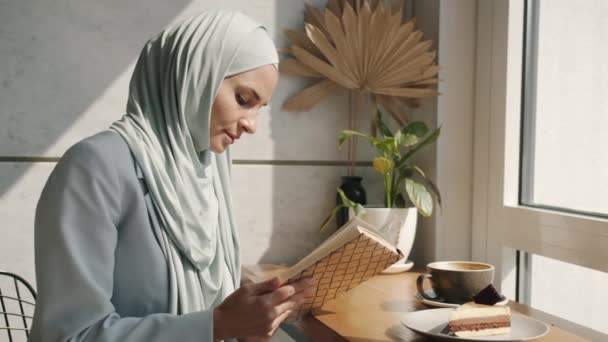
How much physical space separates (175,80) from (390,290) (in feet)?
2.36

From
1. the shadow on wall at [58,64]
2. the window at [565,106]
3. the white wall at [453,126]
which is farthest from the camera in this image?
the white wall at [453,126]

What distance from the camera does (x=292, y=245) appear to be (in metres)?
1.84

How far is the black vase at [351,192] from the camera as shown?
1.75 meters

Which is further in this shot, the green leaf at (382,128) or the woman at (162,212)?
the green leaf at (382,128)

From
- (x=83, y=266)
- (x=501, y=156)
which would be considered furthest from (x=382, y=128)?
(x=83, y=266)

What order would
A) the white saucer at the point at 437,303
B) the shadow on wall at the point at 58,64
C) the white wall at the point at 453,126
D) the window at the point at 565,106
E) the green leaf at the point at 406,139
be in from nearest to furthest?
the white saucer at the point at 437,303 < the window at the point at 565,106 < the shadow on wall at the point at 58,64 < the green leaf at the point at 406,139 < the white wall at the point at 453,126

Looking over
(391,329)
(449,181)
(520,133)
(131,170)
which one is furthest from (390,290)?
(131,170)

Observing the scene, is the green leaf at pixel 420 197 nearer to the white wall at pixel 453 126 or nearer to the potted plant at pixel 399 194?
the potted plant at pixel 399 194

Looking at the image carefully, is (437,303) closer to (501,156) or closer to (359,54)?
(501,156)

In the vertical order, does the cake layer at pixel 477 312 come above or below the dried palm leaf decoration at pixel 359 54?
below

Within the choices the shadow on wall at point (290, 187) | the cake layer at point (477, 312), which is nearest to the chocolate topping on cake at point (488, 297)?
the cake layer at point (477, 312)

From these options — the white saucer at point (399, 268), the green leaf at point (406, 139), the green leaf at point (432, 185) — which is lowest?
the white saucer at point (399, 268)

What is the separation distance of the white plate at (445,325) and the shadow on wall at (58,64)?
97cm

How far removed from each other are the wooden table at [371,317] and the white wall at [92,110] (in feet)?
1.45
